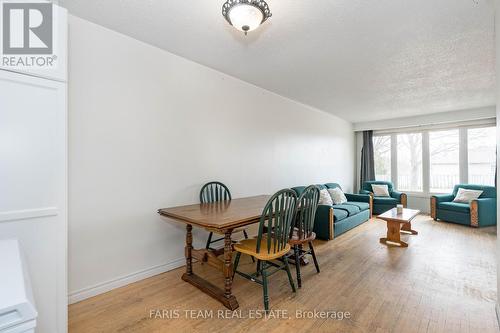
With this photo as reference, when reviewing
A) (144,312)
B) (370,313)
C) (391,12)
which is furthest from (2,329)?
(391,12)

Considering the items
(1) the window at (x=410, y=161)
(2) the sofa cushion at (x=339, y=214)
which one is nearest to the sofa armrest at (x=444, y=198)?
(1) the window at (x=410, y=161)

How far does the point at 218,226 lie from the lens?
70.8 inches

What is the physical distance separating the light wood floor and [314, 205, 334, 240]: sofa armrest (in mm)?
565

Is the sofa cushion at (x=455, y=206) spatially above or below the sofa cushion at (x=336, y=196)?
below

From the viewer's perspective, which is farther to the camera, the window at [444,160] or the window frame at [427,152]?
the window at [444,160]

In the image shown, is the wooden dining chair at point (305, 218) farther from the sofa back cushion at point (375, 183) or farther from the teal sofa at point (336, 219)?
the sofa back cushion at point (375, 183)

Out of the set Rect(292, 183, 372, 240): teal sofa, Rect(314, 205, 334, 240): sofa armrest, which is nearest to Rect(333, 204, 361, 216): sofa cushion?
Rect(292, 183, 372, 240): teal sofa

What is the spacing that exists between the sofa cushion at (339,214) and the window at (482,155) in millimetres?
3561

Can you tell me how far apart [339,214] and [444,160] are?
3727 millimetres

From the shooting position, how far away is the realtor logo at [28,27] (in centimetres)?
139

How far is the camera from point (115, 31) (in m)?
2.28

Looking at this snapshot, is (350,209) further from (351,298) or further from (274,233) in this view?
(274,233)

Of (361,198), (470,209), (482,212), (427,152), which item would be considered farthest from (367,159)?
(482,212)

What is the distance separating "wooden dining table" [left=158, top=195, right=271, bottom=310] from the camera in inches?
75.4
